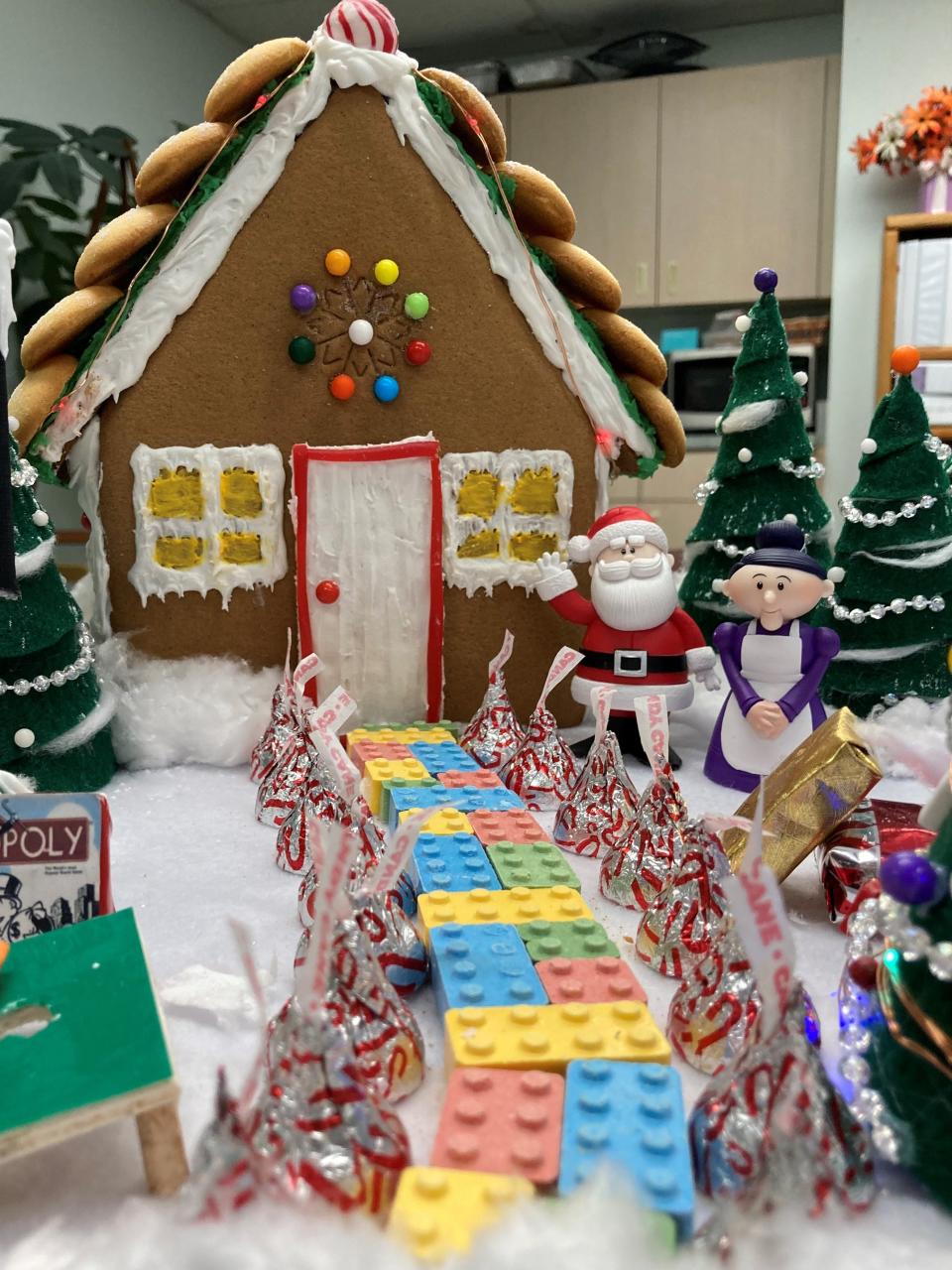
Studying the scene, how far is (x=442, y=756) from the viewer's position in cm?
160

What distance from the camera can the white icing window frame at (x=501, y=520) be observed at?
1.87 m

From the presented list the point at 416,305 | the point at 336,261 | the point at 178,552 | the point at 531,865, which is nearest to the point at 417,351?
the point at 416,305

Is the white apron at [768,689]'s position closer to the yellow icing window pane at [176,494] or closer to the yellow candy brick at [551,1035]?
the yellow candy brick at [551,1035]

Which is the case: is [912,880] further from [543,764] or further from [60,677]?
[60,677]

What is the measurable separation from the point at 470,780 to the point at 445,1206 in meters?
0.85

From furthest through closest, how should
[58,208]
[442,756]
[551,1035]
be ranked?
[58,208] → [442,756] → [551,1035]

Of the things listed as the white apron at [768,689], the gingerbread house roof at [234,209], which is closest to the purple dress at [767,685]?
the white apron at [768,689]

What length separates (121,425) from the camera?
175 cm

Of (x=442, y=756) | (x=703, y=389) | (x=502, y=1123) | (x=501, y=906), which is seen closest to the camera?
(x=502, y=1123)

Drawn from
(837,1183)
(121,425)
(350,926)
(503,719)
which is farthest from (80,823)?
(121,425)

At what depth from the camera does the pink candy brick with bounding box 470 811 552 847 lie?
1279 mm

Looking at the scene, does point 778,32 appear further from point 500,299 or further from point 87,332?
point 87,332

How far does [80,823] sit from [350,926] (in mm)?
331

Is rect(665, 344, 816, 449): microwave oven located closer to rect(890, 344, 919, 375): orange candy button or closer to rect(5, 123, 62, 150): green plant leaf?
rect(890, 344, 919, 375): orange candy button
